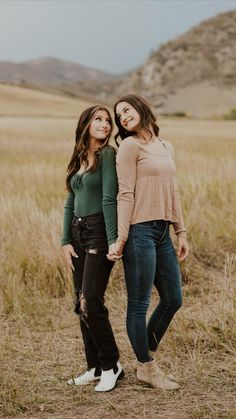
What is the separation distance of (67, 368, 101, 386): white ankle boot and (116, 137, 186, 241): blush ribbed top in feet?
3.29

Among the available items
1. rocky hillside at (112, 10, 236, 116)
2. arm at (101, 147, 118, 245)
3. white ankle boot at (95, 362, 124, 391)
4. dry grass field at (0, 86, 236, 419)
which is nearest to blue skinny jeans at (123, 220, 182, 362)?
arm at (101, 147, 118, 245)

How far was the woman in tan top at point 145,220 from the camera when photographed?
350 cm

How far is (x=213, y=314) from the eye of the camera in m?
4.67

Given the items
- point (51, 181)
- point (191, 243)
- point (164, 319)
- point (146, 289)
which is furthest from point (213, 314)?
point (51, 181)

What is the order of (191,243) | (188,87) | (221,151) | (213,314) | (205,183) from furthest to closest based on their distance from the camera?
1. (188,87)
2. (221,151)
3. (205,183)
4. (191,243)
5. (213,314)

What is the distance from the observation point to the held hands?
3.47 meters

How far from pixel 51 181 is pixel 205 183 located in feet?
8.99

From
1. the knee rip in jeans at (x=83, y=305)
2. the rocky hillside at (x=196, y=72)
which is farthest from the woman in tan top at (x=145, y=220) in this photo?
the rocky hillside at (x=196, y=72)

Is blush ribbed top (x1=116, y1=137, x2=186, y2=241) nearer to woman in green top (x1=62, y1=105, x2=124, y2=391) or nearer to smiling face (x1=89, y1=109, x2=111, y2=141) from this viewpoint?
woman in green top (x1=62, y1=105, x2=124, y2=391)

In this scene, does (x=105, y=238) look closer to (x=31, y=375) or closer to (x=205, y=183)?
(x=31, y=375)

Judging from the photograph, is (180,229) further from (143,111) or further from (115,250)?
(143,111)

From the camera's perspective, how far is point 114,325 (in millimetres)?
4992

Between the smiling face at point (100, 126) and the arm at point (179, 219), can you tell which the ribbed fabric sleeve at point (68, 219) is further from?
the arm at point (179, 219)

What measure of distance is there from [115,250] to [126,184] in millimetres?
368
